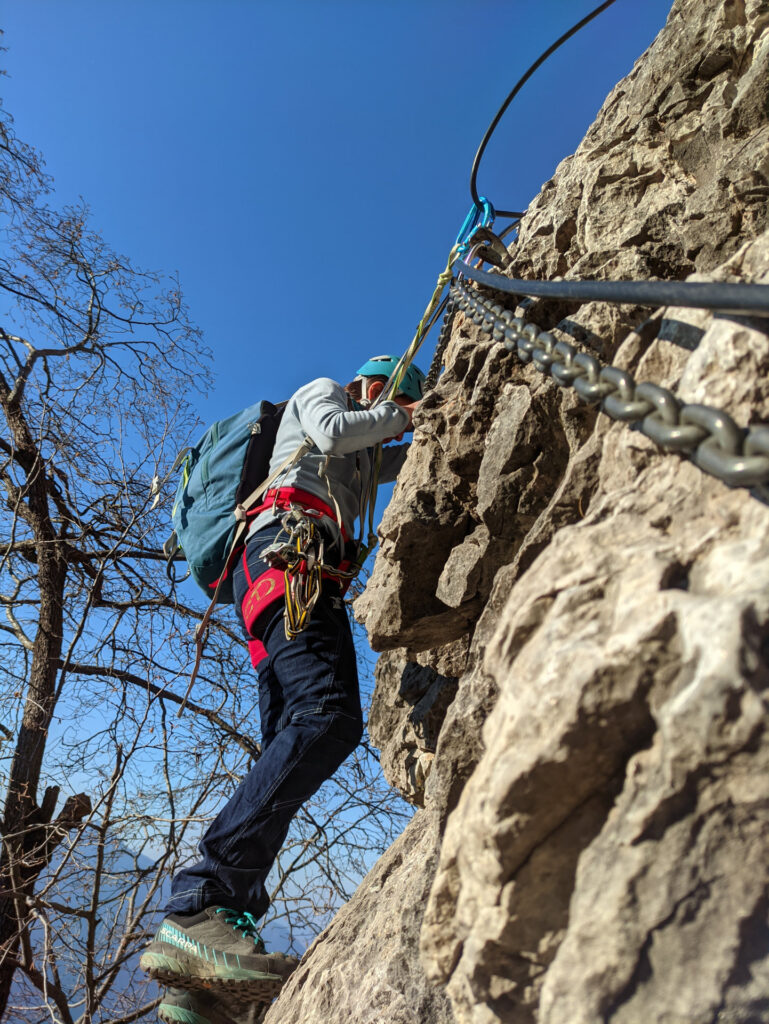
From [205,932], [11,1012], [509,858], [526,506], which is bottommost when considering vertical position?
[509,858]

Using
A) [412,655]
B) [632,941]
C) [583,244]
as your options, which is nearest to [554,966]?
[632,941]

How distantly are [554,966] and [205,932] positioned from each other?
1.58 m

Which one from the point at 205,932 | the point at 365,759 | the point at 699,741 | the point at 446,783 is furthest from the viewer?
the point at 365,759

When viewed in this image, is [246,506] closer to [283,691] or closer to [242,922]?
[283,691]

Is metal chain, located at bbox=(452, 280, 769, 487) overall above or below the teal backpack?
below

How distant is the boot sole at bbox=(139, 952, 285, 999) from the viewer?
84.9 inches

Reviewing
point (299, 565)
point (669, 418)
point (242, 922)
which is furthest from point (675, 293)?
point (242, 922)

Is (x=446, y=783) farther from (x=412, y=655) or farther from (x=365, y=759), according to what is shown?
(x=365, y=759)

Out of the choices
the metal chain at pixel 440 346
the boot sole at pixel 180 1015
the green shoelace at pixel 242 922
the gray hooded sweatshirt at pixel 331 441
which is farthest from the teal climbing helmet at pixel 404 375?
the boot sole at pixel 180 1015

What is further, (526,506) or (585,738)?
(526,506)

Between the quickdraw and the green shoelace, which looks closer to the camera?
the green shoelace

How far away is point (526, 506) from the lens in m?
2.24

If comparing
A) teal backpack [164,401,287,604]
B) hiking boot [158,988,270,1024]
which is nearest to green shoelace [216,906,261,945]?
hiking boot [158,988,270,1024]

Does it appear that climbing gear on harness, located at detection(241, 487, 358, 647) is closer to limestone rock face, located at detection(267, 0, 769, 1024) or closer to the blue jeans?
the blue jeans
